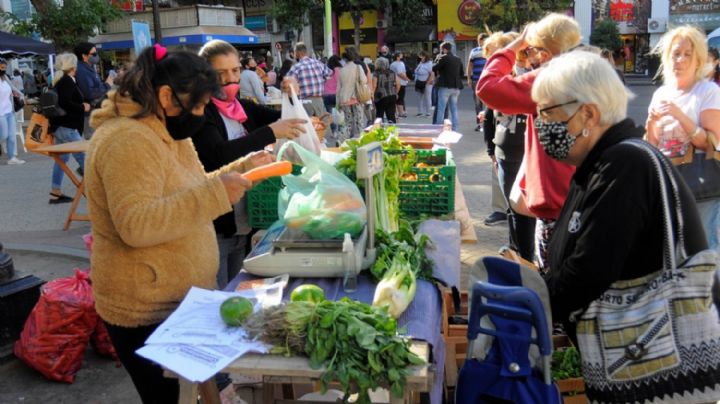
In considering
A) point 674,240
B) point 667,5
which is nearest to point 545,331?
point 674,240

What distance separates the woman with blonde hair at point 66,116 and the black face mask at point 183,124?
20.2 ft

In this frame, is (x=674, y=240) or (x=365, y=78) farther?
(x=365, y=78)

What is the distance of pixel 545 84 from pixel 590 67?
0.51 ft

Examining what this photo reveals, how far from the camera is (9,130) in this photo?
1092 cm

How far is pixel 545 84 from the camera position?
7.04 feet

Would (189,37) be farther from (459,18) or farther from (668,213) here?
(668,213)

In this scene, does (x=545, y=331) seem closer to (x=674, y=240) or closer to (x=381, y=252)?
(x=674, y=240)

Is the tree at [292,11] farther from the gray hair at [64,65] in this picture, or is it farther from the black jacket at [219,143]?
the black jacket at [219,143]

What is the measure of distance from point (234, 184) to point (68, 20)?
14852mm

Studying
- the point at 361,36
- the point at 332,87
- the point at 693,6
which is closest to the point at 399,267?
the point at 332,87

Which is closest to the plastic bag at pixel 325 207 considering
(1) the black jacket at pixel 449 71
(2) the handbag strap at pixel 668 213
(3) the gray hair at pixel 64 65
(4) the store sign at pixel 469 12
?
(2) the handbag strap at pixel 668 213

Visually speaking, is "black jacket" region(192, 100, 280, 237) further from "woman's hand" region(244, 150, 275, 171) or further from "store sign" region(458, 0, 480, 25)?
"store sign" region(458, 0, 480, 25)

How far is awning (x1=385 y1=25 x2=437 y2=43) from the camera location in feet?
125

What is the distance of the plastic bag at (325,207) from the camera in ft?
8.30
